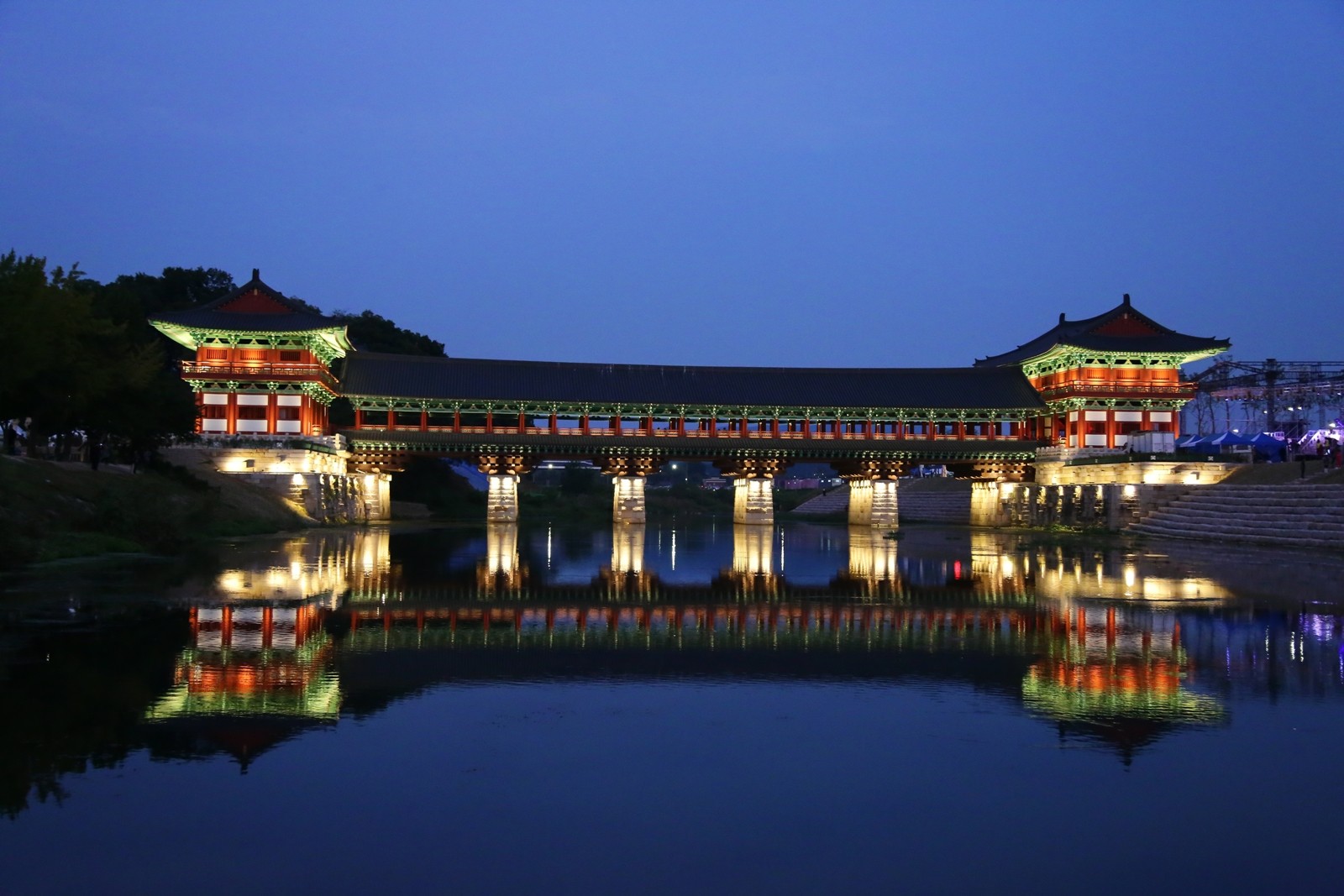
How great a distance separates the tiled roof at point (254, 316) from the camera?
58.7m

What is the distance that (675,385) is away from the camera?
69312 millimetres

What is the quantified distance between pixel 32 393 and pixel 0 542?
15.0m

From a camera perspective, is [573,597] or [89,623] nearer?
[89,623]

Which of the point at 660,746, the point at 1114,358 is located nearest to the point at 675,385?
the point at 1114,358

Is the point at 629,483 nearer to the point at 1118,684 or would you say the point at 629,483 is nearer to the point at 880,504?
the point at 880,504

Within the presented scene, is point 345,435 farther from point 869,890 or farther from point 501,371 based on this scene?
point 869,890

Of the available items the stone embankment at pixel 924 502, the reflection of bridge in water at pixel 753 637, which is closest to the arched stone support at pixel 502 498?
the stone embankment at pixel 924 502

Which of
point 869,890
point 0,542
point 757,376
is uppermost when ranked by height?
point 757,376

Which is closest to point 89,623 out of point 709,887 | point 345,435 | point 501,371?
point 709,887

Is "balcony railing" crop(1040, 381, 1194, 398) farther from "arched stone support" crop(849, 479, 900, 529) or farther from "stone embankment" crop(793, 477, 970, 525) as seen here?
"stone embankment" crop(793, 477, 970, 525)

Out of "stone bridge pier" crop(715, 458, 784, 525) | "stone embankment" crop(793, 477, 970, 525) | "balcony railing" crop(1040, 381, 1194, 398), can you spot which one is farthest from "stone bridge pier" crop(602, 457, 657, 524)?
"balcony railing" crop(1040, 381, 1194, 398)

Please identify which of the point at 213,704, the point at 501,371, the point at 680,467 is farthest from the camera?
the point at 680,467

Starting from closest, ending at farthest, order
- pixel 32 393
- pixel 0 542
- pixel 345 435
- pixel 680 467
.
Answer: pixel 0 542 → pixel 32 393 → pixel 345 435 → pixel 680 467

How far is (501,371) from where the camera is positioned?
225 feet
